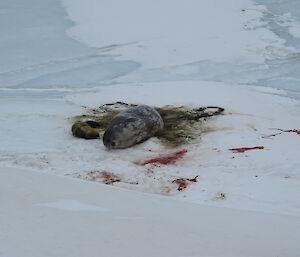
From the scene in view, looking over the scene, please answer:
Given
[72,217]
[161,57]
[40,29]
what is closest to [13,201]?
[72,217]

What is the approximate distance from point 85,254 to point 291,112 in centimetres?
461

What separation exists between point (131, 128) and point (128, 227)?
2164mm

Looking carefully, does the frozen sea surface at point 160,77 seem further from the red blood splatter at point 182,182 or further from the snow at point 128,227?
the snow at point 128,227

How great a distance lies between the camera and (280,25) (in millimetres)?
10727

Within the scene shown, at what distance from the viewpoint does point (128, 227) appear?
2.95 metres

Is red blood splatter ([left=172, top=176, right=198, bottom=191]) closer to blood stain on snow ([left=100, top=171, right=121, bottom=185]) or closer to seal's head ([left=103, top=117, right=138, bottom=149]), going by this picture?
blood stain on snow ([left=100, top=171, right=121, bottom=185])

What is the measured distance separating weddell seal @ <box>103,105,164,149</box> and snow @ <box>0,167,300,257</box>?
46.5 inches

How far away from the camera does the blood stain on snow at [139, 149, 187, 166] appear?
14.8 feet

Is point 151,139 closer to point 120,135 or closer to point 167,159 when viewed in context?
point 120,135

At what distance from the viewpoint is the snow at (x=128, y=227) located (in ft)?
8.46

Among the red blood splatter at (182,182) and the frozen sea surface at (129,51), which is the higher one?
the red blood splatter at (182,182)

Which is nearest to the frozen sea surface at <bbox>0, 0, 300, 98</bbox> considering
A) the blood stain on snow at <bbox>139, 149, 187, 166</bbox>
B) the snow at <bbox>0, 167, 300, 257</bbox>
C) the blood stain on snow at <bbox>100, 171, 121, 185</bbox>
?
the blood stain on snow at <bbox>139, 149, 187, 166</bbox>

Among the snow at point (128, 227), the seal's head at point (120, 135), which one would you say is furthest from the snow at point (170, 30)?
the snow at point (128, 227)

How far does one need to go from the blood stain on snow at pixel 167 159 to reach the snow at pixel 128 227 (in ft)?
2.70
